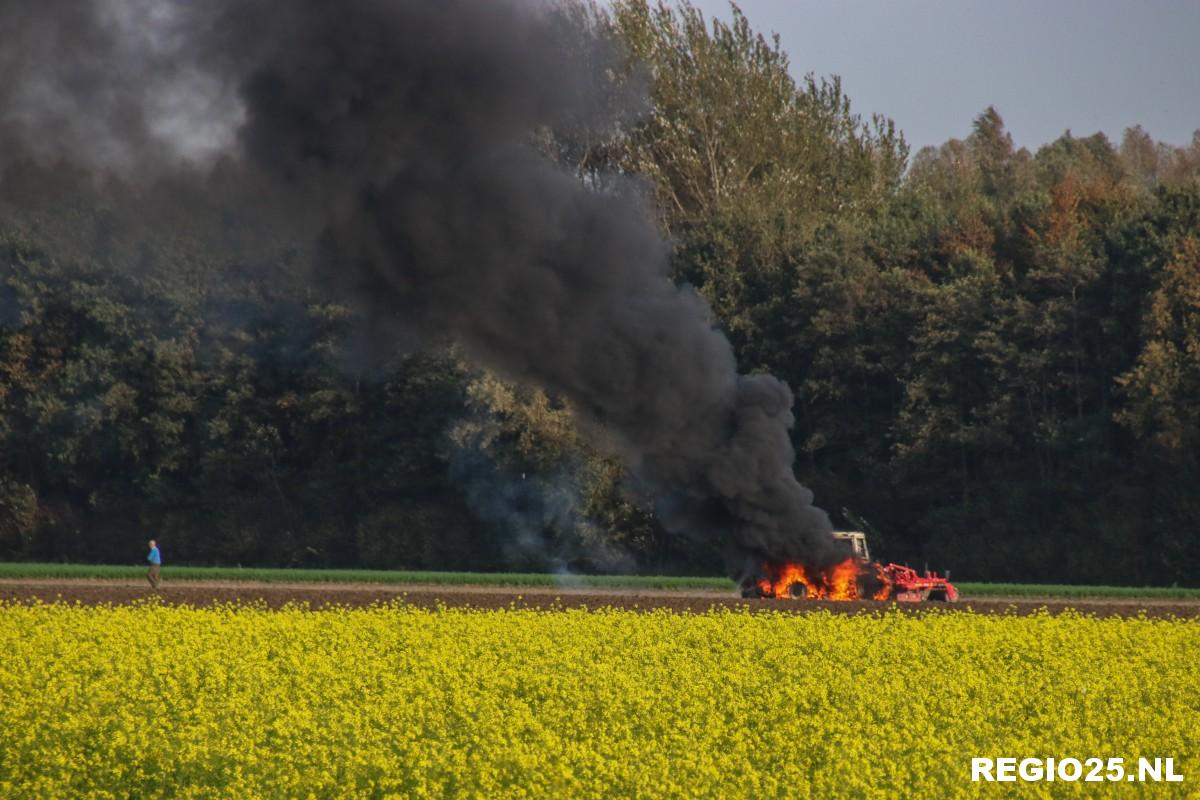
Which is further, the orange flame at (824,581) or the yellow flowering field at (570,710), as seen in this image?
the orange flame at (824,581)

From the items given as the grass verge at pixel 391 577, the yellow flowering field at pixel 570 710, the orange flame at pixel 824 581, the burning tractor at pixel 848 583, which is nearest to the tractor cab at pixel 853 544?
the burning tractor at pixel 848 583

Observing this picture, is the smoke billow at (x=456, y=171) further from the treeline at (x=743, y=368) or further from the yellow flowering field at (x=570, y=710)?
the treeline at (x=743, y=368)

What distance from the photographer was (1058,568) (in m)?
49.6

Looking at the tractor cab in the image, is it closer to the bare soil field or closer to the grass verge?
the bare soil field

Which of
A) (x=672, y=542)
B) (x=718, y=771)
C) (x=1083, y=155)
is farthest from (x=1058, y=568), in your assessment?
(x=1083, y=155)

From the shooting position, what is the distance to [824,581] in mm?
32969

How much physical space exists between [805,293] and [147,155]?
112 ft

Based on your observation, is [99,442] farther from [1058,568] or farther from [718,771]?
[718,771]

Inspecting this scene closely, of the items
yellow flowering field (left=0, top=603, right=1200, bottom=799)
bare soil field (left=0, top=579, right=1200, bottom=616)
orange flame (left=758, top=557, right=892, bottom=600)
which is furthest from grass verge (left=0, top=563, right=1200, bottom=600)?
yellow flowering field (left=0, top=603, right=1200, bottom=799)

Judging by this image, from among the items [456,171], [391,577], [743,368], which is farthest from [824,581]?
[743,368]

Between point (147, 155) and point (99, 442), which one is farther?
point (99, 442)

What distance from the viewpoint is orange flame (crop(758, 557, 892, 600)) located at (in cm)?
3234

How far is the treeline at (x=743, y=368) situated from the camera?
162 ft

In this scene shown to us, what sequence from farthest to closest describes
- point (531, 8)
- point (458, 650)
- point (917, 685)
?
point (531, 8)
point (458, 650)
point (917, 685)
